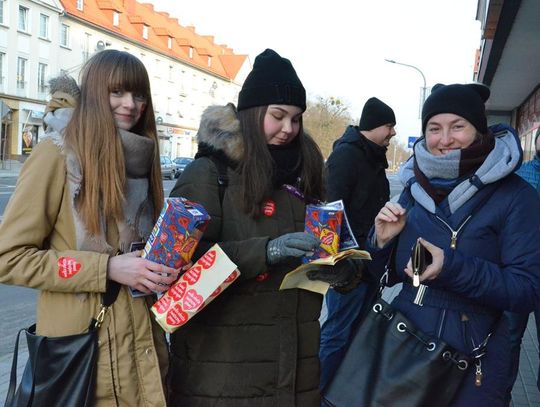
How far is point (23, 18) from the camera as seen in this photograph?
37219mm

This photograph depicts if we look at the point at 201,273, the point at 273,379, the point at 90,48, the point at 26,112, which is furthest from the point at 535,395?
the point at 90,48

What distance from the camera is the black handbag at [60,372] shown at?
1995 millimetres

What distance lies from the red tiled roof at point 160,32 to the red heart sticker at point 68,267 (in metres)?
42.9

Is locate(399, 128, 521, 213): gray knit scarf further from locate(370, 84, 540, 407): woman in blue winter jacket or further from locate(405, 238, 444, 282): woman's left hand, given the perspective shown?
locate(405, 238, 444, 282): woman's left hand

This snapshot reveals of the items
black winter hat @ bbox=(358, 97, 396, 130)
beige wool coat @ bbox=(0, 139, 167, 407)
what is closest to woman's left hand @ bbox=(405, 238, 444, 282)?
beige wool coat @ bbox=(0, 139, 167, 407)

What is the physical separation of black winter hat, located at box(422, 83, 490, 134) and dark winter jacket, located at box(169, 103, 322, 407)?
821mm

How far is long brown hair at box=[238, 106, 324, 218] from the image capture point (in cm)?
221

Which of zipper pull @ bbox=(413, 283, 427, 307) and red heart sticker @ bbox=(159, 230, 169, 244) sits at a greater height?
red heart sticker @ bbox=(159, 230, 169, 244)

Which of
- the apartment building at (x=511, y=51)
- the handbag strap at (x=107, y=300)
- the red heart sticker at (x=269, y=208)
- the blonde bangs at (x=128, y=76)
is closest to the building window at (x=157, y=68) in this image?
the apartment building at (x=511, y=51)

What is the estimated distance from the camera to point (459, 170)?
7.58ft

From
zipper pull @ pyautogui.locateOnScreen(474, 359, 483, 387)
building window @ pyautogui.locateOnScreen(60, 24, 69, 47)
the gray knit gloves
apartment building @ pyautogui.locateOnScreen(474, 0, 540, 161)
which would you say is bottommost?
zipper pull @ pyautogui.locateOnScreen(474, 359, 483, 387)

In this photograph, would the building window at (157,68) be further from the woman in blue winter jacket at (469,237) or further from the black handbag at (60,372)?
the black handbag at (60,372)

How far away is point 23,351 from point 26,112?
36.0 meters

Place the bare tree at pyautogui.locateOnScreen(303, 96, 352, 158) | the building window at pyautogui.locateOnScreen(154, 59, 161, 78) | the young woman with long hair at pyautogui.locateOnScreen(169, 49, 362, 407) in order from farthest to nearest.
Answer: the bare tree at pyautogui.locateOnScreen(303, 96, 352, 158), the building window at pyautogui.locateOnScreen(154, 59, 161, 78), the young woman with long hair at pyautogui.locateOnScreen(169, 49, 362, 407)
